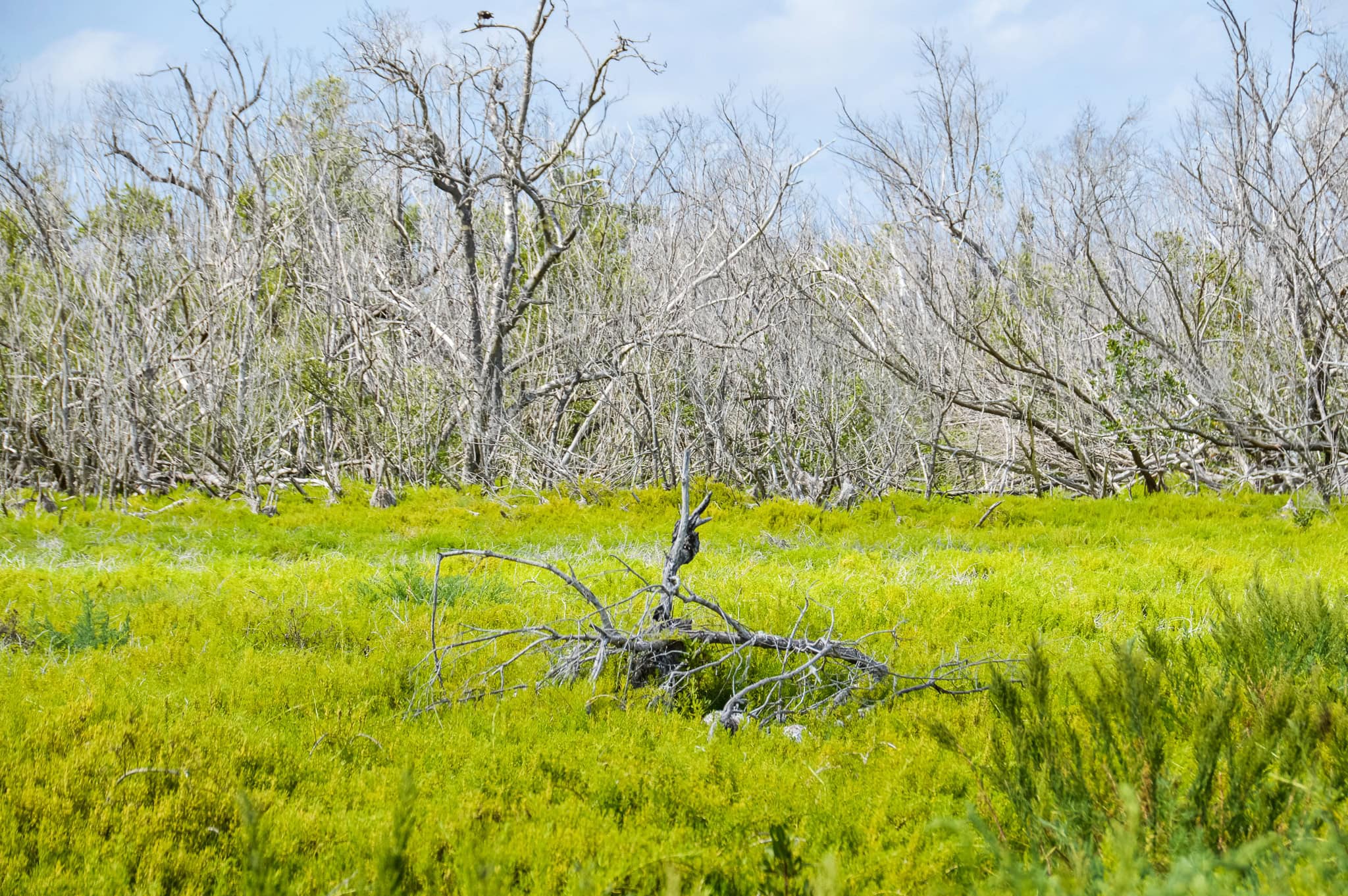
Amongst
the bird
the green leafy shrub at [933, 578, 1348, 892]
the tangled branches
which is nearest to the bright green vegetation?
the green leafy shrub at [933, 578, 1348, 892]

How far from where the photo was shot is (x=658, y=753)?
370cm

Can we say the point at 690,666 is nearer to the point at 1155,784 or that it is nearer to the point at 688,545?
the point at 688,545

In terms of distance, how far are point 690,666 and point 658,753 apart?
1173 mm

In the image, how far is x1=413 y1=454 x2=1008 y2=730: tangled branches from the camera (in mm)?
4215

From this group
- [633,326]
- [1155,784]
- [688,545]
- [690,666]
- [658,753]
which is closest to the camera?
[1155,784]

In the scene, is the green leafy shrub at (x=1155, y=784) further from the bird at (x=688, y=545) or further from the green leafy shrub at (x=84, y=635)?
the green leafy shrub at (x=84, y=635)

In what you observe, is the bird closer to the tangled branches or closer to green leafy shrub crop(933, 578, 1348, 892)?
the tangled branches

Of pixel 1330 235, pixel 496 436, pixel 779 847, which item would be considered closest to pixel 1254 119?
pixel 1330 235

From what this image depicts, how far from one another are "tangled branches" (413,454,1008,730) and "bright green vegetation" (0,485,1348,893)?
0.53ft

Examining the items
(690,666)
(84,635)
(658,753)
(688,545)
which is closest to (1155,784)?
(658,753)

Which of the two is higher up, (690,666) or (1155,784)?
(1155,784)

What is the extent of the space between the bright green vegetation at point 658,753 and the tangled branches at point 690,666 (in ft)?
0.53

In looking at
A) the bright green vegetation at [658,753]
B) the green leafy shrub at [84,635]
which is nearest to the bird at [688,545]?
the bright green vegetation at [658,753]

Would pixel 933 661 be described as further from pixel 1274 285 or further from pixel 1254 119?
pixel 1274 285
